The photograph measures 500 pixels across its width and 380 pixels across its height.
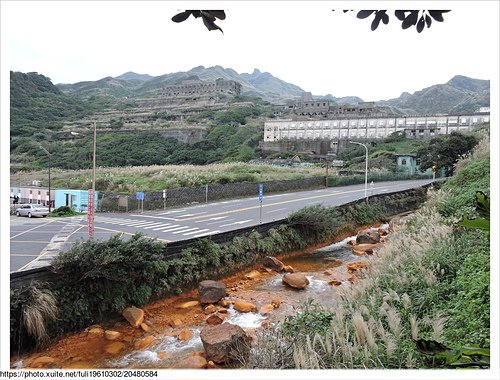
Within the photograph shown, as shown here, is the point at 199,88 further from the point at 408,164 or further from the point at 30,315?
the point at 30,315

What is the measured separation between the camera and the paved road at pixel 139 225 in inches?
462

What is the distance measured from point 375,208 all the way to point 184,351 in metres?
17.6

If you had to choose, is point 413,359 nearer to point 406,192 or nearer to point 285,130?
point 406,192

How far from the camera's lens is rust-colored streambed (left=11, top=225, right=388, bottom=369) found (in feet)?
22.6

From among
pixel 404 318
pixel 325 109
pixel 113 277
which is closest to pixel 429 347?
pixel 404 318

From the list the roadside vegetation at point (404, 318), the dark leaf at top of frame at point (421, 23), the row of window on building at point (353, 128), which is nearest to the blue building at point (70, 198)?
the roadside vegetation at point (404, 318)

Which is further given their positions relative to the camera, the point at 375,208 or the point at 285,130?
the point at 285,130

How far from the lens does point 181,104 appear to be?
89375mm

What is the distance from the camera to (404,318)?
201 inches

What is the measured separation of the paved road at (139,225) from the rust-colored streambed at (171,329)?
265 centimetres

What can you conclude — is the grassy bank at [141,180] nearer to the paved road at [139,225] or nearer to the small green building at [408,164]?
the paved road at [139,225]

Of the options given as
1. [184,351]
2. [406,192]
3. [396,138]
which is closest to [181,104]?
[396,138]

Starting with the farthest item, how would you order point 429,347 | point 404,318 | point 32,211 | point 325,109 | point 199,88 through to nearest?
point 199,88 → point 325,109 → point 32,211 → point 404,318 → point 429,347

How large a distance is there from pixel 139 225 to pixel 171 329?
8.96 metres
